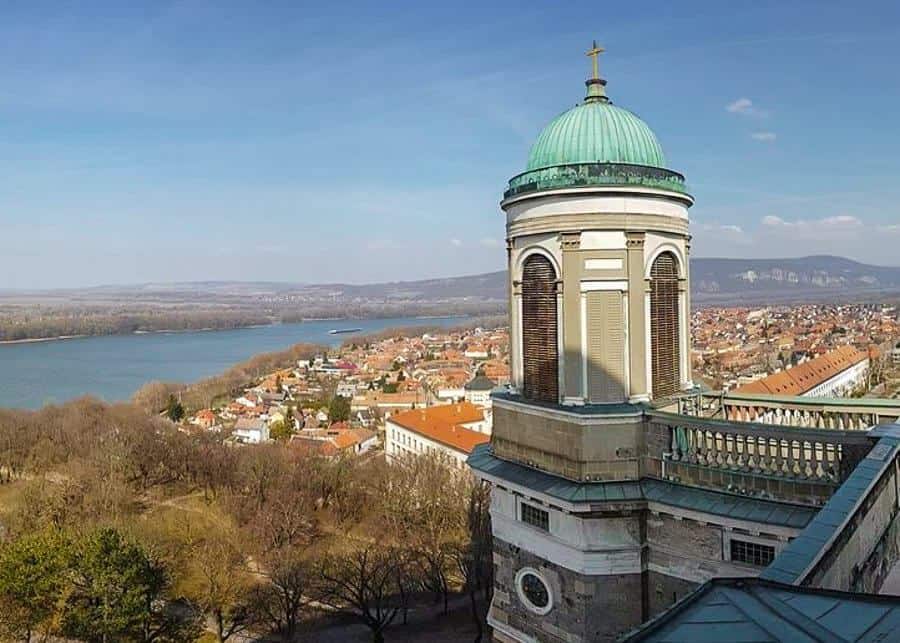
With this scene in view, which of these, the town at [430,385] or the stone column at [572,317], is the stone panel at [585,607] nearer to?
the stone column at [572,317]

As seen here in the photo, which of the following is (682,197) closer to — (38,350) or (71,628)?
(71,628)

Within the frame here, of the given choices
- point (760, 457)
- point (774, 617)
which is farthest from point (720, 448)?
point (774, 617)

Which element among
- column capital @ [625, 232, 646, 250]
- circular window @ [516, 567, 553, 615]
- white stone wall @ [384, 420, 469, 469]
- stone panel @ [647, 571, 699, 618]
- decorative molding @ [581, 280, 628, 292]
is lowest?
white stone wall @ [384, 420, 469, 469]

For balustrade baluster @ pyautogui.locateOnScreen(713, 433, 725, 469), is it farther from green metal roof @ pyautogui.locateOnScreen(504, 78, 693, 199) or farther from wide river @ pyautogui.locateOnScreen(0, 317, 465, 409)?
wide river @ pyautogui.locateOnScreen(0, 317, 465, 409)

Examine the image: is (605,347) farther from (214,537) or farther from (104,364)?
(104,364)

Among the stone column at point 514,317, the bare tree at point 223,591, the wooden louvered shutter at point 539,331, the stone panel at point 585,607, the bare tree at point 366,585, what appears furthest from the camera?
the bare tree at point 366,585

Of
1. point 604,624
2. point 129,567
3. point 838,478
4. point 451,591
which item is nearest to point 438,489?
point 451,591

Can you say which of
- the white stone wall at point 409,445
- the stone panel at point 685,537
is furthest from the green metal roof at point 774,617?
the white stone wall at point 409,445

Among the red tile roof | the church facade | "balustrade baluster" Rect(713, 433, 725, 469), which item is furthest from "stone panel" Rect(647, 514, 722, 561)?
the red tile roof
